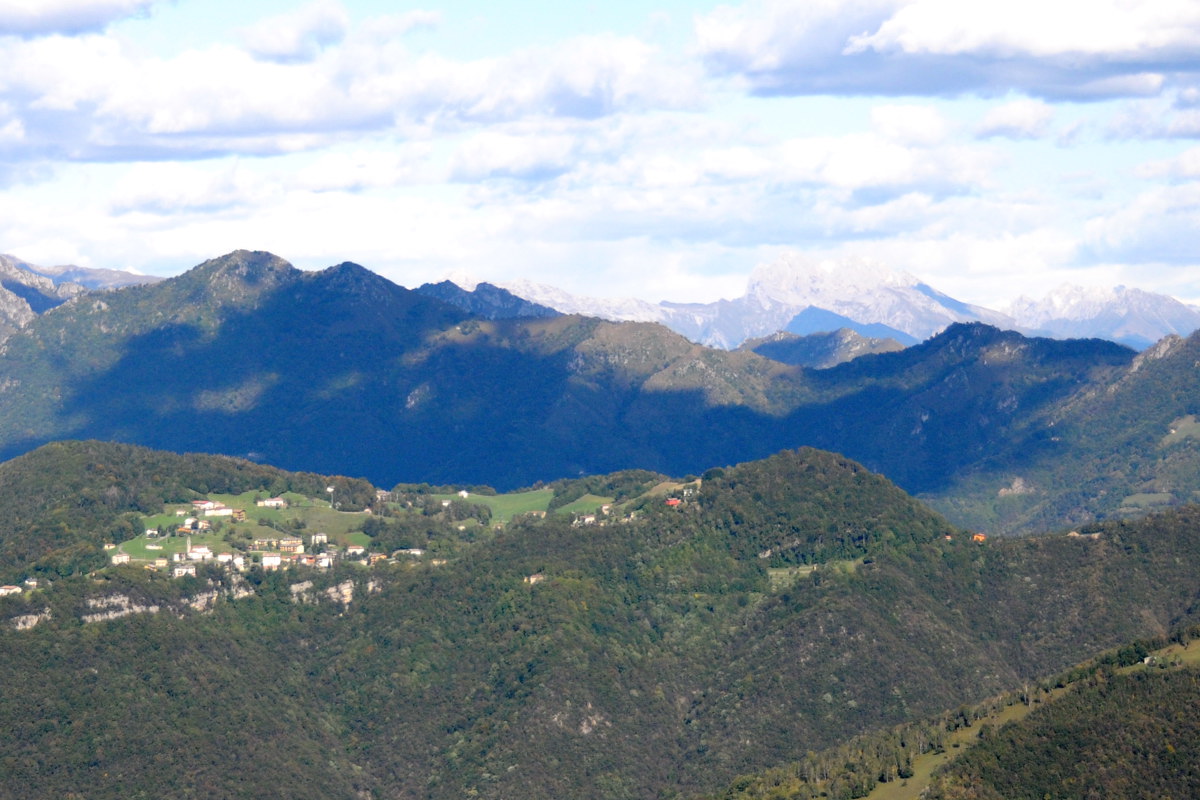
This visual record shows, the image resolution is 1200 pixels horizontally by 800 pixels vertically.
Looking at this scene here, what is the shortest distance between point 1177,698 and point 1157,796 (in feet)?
48.4

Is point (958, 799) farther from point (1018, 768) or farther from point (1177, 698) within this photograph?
point (1177, 698)

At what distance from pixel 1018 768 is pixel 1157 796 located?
52.9 ft

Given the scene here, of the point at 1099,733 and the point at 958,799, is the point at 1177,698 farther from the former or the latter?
the point at 958,799

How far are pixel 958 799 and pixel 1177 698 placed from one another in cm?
2294

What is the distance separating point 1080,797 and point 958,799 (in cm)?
1152

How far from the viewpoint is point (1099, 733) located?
199 metres

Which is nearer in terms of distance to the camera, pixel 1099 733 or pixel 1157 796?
pixel 1157 796

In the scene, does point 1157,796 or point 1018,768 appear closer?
point 1157,796

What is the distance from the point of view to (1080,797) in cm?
19100

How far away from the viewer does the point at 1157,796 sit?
187m

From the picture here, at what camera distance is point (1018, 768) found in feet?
656

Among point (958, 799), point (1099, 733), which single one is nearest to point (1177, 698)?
point (1099, 733)

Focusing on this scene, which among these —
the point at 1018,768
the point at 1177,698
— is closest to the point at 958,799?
the point at 1018,768

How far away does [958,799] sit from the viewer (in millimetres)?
196500
